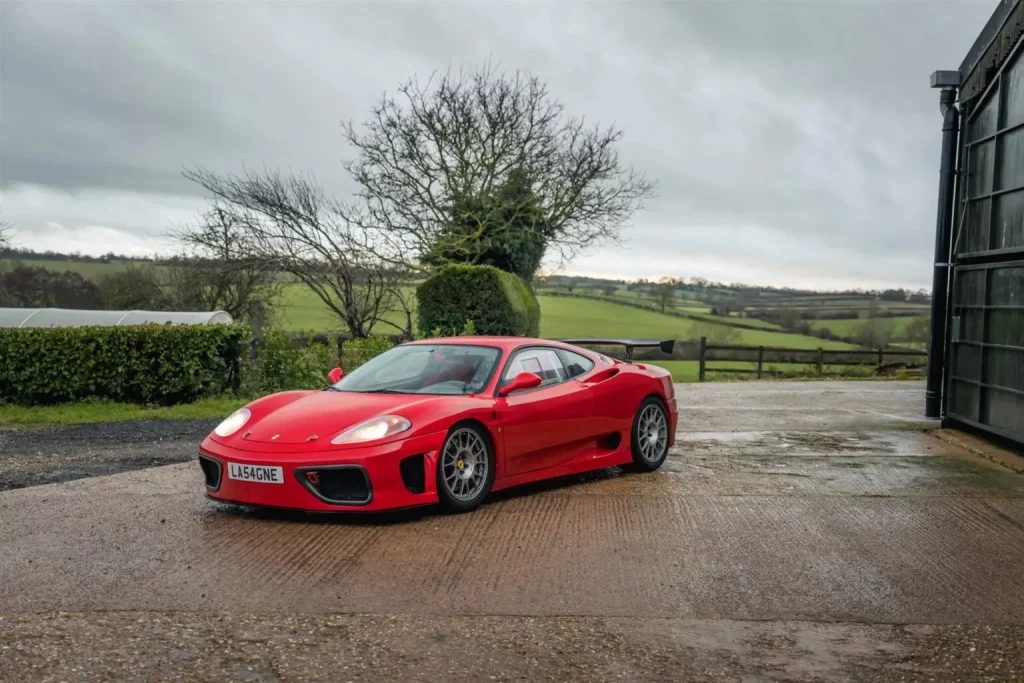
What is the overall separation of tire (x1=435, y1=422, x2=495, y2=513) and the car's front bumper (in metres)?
0.10

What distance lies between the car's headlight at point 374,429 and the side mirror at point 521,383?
3.34ft

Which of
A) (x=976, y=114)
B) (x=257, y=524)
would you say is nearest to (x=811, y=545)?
(x=257, y=524)

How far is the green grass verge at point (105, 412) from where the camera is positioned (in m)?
14.3

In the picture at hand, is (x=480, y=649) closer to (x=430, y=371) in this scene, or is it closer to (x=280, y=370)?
(x=430, y=371)

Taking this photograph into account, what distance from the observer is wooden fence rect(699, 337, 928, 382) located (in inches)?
1257

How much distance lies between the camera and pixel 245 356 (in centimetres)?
1723

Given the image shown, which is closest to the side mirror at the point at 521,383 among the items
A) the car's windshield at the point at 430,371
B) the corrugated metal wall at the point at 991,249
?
the car's windshield at the point at 430,371

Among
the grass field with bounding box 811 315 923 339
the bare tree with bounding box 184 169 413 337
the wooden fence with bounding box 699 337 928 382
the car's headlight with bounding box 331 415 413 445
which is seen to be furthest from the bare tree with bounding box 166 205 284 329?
the car's headlight with bounding box 331 415 413 445

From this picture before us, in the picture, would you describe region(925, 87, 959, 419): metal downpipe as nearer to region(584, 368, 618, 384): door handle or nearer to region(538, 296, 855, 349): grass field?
region(584, 368, 618, 384): door handle

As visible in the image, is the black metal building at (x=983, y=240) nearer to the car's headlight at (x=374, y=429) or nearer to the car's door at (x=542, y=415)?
the car's door at (x=542, y=415)

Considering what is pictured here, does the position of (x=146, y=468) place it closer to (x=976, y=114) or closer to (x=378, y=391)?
(x=378, y=391)

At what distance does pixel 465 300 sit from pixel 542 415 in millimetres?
16330

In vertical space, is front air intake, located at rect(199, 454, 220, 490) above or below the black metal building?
below

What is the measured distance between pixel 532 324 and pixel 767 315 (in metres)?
13.3
